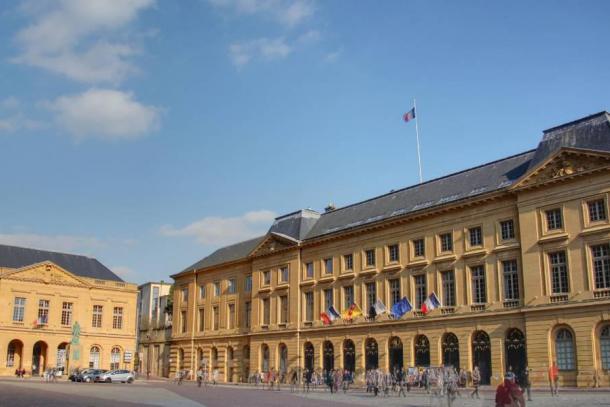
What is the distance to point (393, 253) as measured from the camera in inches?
2008

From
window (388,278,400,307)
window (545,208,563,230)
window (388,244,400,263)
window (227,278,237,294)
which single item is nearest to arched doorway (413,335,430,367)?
window (388,278,400,307)

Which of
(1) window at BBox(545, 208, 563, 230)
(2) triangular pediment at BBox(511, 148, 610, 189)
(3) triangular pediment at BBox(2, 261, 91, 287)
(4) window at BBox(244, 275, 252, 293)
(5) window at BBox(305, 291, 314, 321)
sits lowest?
(5) window at BBox(305, 291, 314, 321)

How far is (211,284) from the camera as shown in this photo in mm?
72562

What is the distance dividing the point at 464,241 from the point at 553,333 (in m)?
8.58

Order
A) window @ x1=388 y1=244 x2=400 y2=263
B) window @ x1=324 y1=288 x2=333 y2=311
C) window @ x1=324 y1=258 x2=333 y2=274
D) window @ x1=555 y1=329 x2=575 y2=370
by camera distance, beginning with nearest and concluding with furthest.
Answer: window @ x1=555 y1=329 x2=575 y2=370, window @ x1=388 y1=244 x2=400 y2=263, window @ x1=324 y1=288 x2=333 y2=311, window @ x1=324 y1=258 x2=333 y2=274

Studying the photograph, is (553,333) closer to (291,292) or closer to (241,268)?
(291,292)

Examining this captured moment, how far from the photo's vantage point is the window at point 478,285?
145 feet

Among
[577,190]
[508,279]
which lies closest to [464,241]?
[508,279]

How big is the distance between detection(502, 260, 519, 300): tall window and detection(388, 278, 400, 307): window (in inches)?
358

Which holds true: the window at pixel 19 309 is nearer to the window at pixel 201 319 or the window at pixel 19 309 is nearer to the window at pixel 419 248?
the window at pixel 201 319

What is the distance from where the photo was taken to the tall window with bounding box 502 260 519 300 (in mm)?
42344

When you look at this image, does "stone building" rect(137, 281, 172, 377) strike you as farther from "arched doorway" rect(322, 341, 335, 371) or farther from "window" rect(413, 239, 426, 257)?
"window" rect(413, 239, 426, 257)

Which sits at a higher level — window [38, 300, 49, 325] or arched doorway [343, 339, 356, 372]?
window [38, 300, 49, 325]

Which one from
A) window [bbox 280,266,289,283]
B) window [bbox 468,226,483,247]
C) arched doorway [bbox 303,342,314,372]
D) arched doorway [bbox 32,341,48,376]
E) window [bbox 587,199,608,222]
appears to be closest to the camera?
window [bbox 587,199,608,222]
